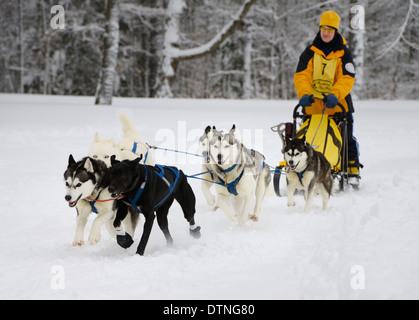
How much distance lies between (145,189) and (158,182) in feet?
0.63

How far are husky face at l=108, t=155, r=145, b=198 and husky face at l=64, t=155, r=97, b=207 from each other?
164 mm

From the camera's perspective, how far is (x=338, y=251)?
308cm

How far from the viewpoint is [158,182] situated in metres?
3.59

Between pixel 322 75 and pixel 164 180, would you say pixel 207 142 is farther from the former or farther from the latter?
pixel 322 75

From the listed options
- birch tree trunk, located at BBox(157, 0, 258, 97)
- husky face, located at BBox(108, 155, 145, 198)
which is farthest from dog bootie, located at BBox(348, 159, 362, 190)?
birch tree trunk, located at BBox(157, 0, 258, 97)

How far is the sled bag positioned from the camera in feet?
16.4

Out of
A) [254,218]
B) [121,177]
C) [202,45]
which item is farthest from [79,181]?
[202,45]

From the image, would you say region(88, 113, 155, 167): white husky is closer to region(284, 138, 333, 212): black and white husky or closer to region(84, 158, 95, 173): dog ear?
region(84, 158, 95, 173): dog ear

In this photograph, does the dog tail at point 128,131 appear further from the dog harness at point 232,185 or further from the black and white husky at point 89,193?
the black and white husky at point 89,193

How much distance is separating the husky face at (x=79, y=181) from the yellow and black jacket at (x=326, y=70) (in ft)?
9.01
